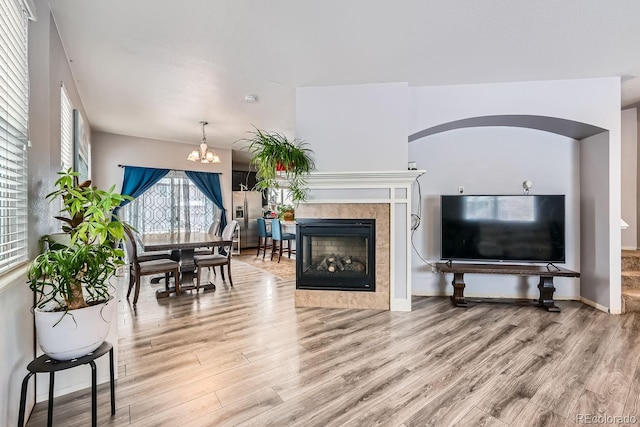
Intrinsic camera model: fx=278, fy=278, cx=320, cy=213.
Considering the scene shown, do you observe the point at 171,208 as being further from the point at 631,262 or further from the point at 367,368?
the point at 631,262

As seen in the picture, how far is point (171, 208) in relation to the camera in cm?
603

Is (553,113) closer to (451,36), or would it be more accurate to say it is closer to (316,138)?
(451,36)

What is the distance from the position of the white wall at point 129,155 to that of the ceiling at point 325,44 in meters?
1.88

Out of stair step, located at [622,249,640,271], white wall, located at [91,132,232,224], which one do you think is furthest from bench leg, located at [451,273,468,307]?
white wall, located at [91,132,232,224]

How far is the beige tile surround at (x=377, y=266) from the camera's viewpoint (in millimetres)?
3166

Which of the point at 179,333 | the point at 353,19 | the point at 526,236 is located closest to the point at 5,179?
the point at 179,333

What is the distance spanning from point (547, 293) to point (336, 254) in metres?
2.44

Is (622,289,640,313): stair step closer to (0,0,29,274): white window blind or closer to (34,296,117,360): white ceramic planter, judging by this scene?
(34,296,117,360): white ceramic planter

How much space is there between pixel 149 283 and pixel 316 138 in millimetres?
3429

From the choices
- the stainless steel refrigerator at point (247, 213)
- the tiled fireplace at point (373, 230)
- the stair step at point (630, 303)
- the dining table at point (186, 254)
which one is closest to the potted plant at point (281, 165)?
the tiled fireplace at point (373, 230)

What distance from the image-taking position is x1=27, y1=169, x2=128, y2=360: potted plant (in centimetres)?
133

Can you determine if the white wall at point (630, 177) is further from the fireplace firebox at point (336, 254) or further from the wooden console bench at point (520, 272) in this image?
the fireplace firebox at point (336, 254)

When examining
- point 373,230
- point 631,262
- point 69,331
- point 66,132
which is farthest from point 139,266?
point 631,262

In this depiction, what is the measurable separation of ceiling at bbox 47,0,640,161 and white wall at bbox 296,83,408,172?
15cm
